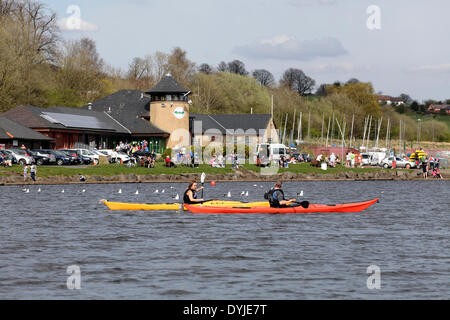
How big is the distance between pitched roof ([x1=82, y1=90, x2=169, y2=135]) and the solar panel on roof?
4.62m

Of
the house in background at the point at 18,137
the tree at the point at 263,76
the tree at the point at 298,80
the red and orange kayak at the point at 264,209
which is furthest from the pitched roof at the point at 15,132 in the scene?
the tree at the point at 298,80

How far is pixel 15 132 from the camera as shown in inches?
2623

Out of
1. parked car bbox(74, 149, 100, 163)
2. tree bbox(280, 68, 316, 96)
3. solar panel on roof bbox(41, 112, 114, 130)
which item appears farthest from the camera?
tree bbox(280, 68, 316, 96)


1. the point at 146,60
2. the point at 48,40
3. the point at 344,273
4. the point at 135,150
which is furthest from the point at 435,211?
the point at 146,60

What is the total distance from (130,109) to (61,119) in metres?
17.3

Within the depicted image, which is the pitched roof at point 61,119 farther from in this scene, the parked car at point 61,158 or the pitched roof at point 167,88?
the parked car at point 61,158

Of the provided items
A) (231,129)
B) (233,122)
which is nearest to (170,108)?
(231,129)

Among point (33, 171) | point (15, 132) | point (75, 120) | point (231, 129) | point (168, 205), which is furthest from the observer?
point (231, 129)

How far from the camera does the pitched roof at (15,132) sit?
214 feet

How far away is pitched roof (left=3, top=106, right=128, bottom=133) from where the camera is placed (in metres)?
72.6

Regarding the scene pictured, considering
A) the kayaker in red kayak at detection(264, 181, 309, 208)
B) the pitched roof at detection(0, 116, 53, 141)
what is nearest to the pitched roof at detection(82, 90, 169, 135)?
the pitched roof at detection(0, 116, 53, 141)

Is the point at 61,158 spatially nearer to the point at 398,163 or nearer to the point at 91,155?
the point at 91,155

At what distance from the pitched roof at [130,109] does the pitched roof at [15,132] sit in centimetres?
1748

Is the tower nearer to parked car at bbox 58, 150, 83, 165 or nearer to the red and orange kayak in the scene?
parked car at bbox 58, 150, 83, 165
